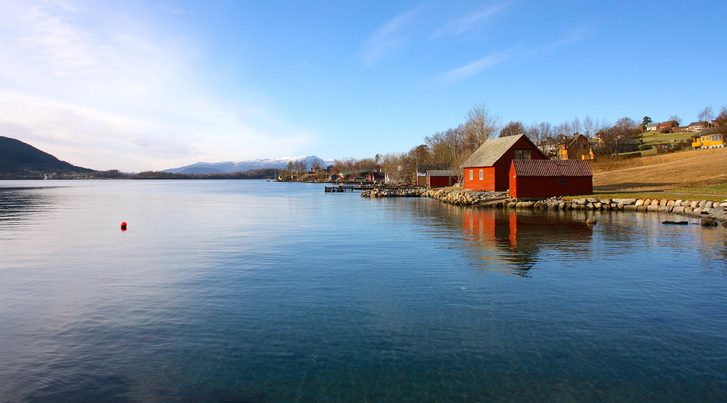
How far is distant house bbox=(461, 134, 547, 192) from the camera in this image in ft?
194

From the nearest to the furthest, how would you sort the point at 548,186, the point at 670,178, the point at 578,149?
the point at 548,186 → the point at 670,178 → the point at 578,149

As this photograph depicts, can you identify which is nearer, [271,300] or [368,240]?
[271,300]

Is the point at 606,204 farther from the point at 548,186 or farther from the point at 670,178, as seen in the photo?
the point at 670,178

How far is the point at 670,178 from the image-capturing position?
59438mm

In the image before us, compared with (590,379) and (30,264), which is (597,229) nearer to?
(590,379)

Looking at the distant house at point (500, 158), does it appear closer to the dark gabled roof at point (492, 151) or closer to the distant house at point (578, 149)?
the dark gabled roof at point (492, 151)

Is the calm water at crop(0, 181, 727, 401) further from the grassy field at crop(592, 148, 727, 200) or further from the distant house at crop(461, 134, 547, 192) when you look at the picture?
the distant house at crop(461, 134, 547, 192)

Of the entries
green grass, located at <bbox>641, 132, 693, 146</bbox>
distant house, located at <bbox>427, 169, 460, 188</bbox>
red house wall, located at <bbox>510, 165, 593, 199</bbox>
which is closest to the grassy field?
red house wall, located at <bbox>510, 165, 593, 199</bbox>

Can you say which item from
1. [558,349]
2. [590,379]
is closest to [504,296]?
[558,349]

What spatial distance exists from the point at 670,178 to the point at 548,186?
1849 cm

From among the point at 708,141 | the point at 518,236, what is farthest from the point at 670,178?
the point at 708,141

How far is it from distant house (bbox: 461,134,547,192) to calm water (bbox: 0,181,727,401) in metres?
32.4

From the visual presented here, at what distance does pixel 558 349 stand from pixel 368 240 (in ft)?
62.0

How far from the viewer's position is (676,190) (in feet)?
163
